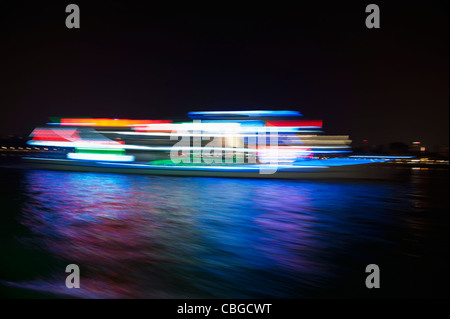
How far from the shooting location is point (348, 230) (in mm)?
6109

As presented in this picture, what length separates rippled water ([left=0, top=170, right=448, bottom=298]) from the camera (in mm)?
3607

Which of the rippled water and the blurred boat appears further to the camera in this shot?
the blurred boat

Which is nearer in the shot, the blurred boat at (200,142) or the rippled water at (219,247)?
the rippled water at (219,247)

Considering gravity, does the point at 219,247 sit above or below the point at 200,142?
below

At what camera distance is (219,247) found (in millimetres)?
4957

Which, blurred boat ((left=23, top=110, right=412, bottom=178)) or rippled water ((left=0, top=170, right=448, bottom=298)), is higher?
blurred boat ((left=23, top=110, right=412, bottom=178))

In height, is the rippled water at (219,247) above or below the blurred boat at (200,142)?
below

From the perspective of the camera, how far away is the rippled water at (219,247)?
3.61 m

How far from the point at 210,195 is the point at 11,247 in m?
5.75

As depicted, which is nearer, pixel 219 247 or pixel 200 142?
pixel 219 247

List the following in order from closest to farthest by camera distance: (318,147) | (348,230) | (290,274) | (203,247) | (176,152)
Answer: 1. (290,274)
2. (203,247)
3. (348,230)
4. (176,152)
5. (318,147)
